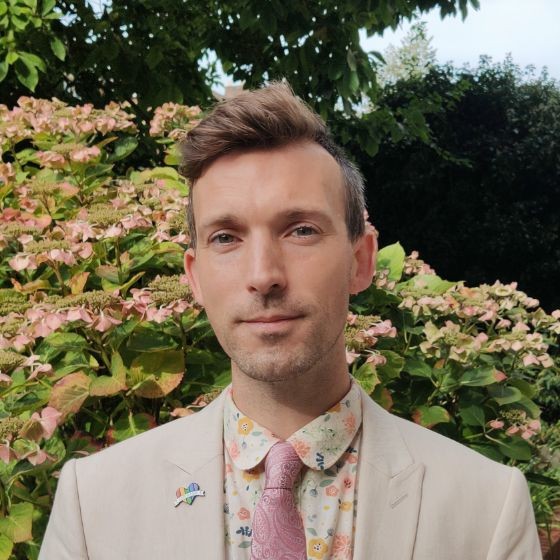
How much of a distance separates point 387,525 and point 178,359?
126 cm

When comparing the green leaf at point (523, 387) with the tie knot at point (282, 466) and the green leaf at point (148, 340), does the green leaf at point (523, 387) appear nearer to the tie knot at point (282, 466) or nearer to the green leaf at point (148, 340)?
→ the green leaf at point (148, 340)

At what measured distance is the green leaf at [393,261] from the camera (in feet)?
12.5

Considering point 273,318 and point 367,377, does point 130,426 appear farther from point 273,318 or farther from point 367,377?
point 273,318

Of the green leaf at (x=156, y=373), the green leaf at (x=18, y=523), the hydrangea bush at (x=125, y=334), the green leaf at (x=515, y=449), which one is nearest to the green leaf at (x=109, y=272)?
the hydrangea bush at (x=125, y=334)

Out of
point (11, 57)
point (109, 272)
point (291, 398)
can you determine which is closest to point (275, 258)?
point (291, 398)

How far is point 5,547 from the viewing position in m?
2.41

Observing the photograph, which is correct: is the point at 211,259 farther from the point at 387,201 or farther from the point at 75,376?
the point at 387,201

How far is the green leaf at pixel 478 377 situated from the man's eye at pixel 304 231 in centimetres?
184

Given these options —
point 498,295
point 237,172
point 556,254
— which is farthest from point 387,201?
point 237,172

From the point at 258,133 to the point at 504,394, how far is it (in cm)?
212

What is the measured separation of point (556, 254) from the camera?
11.9 meters

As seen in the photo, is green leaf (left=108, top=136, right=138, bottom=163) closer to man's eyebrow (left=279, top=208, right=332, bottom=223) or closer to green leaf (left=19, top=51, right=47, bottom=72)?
green leaf (left=19, top=51, right=47, bottom=72)

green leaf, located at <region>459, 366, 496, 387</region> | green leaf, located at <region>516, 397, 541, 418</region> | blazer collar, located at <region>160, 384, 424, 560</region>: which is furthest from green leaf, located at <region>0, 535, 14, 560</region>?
green leaf, located at <region>516, 397, 541, 418</region>

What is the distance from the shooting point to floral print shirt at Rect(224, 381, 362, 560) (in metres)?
1.68
